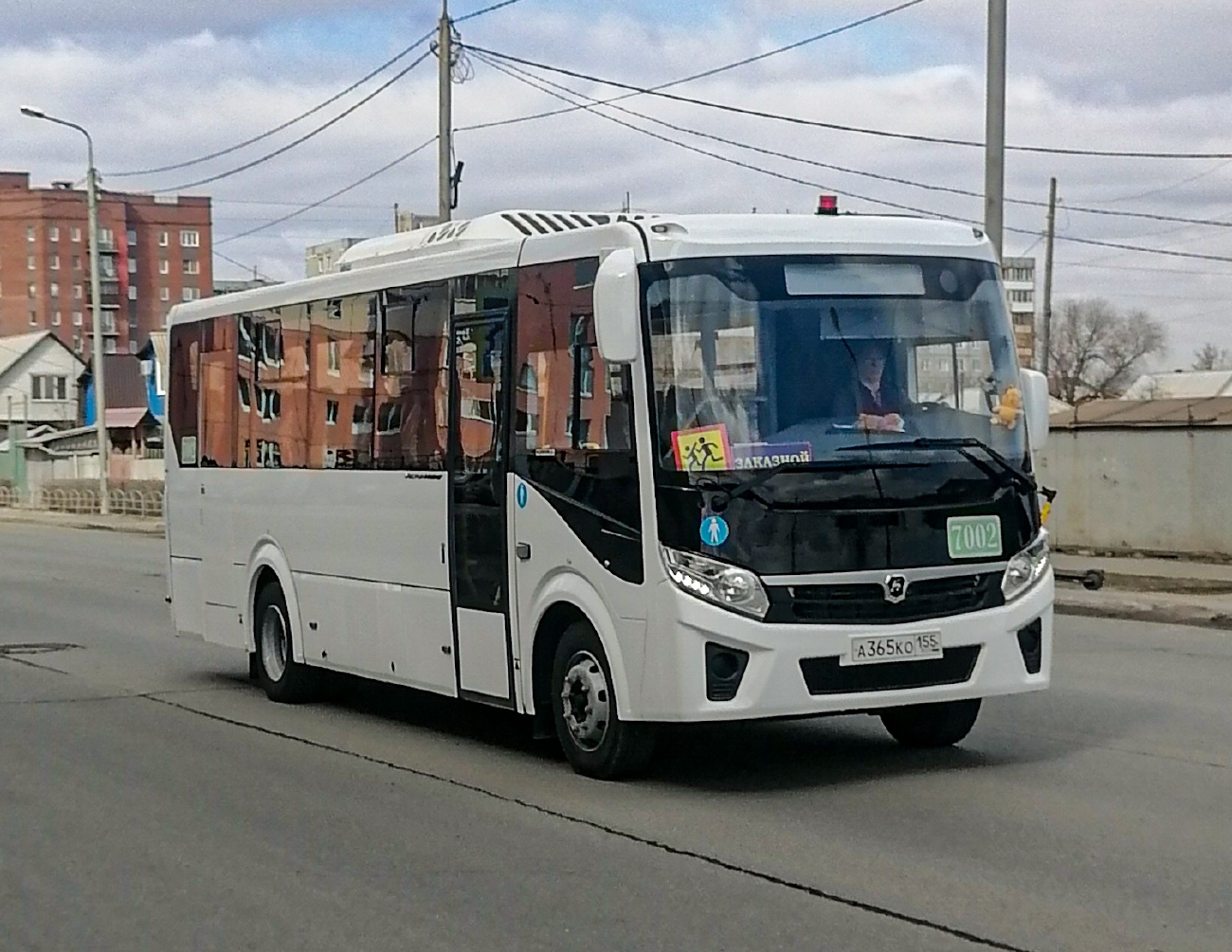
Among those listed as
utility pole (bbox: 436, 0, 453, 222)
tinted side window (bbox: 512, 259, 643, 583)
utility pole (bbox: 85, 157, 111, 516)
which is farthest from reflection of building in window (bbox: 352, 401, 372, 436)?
utility pole (bbox: 85, 157, 111, 516)

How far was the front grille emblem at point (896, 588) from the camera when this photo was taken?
28.2ft

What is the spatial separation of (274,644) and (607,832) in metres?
5.53

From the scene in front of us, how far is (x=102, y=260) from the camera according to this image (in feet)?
467

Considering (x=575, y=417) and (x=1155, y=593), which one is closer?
(x=575, y=417)

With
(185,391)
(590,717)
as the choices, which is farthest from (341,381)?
(590,717)

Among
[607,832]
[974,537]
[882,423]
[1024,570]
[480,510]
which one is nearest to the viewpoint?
[607,832]

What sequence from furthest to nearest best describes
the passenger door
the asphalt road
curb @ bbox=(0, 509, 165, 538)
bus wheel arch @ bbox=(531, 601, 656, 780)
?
1. curb @ bbox=(0, 509, 165, 538)
2. the passenger door
3. bus wheel arch @ bbox=(531, 601, 656, 780)
4. the asphalt road

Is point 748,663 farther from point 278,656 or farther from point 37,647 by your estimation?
point 37,647

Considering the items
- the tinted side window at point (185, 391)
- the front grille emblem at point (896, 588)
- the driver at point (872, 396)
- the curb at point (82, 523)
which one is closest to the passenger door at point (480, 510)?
the driver at point (872, 396)

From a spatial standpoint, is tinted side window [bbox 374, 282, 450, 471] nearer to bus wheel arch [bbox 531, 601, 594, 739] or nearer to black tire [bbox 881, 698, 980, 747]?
bus wheel arch [bbox 531, 601, 594, 739]

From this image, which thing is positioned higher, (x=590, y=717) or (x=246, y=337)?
(x=246, y=337)

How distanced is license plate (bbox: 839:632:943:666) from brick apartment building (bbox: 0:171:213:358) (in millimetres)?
139025

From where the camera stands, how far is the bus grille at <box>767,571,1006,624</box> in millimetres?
8453

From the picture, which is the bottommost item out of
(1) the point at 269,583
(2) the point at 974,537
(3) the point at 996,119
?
(1) the point at 269,583
